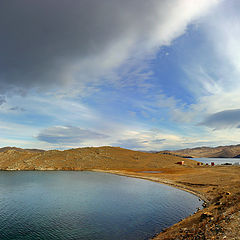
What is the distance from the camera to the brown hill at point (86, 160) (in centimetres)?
10862

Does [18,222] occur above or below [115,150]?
below

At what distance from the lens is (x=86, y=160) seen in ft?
389

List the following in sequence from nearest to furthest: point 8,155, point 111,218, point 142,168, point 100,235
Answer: point 100,235, point 111,218, point 142,168, point 8,155

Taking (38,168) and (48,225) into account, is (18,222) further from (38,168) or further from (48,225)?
(38,168)

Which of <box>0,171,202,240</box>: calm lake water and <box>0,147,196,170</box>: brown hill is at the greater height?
<box>0,147,196,170</box>: brown hill

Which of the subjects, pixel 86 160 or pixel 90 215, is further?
pixel 86 160

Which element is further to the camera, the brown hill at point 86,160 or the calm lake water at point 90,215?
the brown hill at point 86,160

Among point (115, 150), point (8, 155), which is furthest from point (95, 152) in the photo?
point (8, 155)

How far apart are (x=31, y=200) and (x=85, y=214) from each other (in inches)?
564

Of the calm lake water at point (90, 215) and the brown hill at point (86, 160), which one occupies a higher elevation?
the brown hill at point (86, 160)

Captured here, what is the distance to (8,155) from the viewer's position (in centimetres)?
12600

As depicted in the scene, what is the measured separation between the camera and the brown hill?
4277 inches

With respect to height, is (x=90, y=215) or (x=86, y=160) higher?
(x=86, y=160)

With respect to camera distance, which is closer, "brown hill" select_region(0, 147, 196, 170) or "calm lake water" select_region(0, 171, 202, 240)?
"calm lake water" select_region(0, 171, 202, 240)
